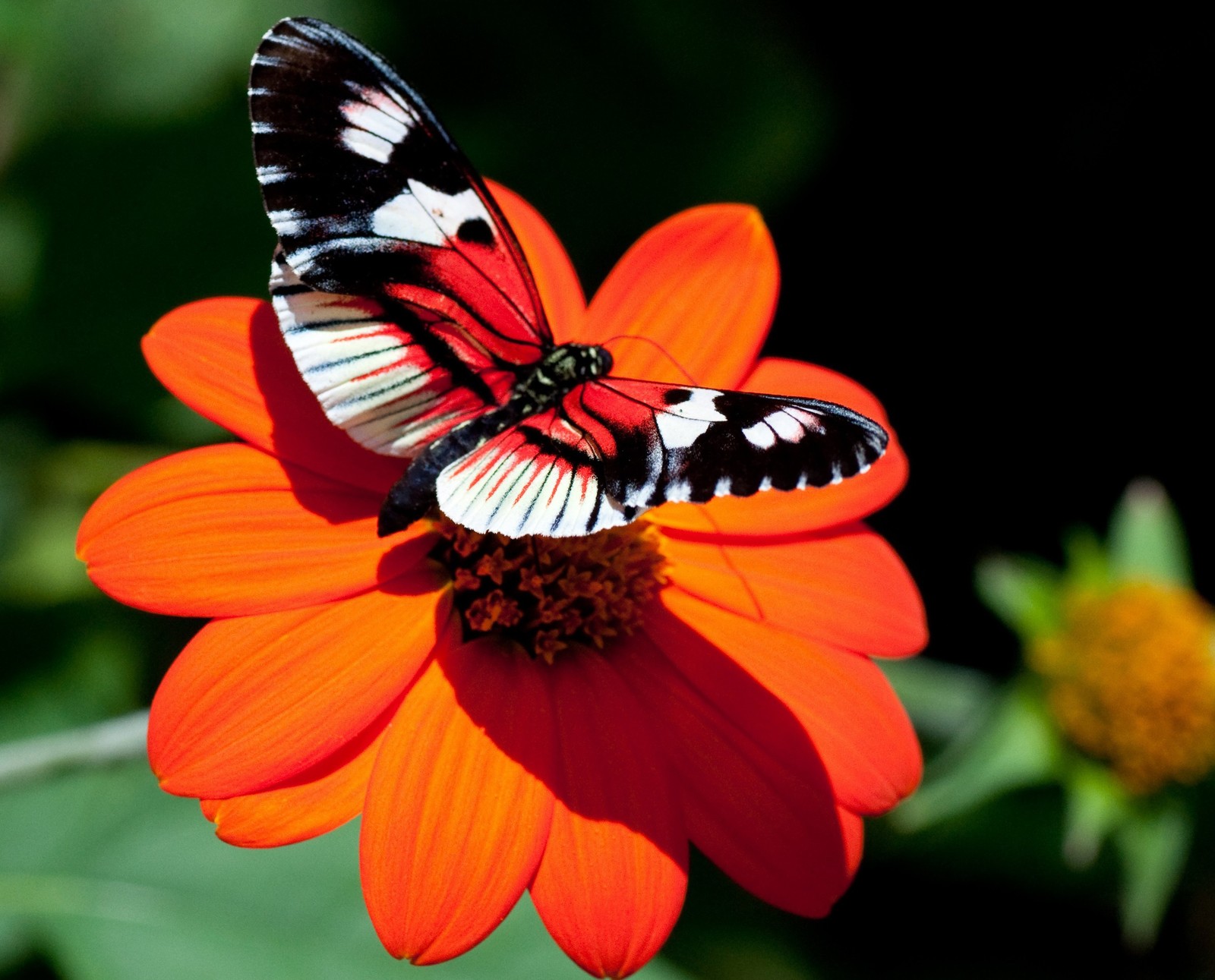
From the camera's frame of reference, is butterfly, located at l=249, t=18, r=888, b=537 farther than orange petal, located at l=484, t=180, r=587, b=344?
No

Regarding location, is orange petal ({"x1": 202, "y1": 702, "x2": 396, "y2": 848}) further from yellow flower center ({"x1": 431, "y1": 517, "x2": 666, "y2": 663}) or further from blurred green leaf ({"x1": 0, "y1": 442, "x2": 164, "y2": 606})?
blurred green leaf ({"x1": 0, "y1": 442, "x2": 164, "y2": 606})

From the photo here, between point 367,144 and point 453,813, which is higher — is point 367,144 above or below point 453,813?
above

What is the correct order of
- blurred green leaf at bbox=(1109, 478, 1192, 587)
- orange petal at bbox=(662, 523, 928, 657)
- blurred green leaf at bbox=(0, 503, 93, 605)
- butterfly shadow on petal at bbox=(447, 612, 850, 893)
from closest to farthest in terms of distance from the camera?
butterfly shadow on petal at bbox=(447, 612, 850, 893), orange petal at bbox=(662, 523, 928, 657), blurred green leaf at bbox=(0, 503, 93, 605), blurred green leaf at bbox=(1109, 478, 1192, 587)

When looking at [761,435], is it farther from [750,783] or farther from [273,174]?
[273,174]

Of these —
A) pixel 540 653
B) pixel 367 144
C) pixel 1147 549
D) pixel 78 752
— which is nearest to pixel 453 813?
pixel 540 653

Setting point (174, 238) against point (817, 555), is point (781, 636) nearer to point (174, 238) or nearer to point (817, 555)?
point (817, 555)

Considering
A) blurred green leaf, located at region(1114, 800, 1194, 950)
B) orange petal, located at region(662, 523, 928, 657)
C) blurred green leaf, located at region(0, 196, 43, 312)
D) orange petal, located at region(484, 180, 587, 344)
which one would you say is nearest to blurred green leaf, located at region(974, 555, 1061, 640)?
blurred green leaf, located at region(1114, 800, 1194, 950)

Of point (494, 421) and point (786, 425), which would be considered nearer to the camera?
point (786, 425)

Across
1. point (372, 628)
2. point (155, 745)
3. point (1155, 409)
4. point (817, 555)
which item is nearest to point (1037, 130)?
point (1155, 409)

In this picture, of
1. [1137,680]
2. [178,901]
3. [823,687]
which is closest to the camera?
[823,687]
